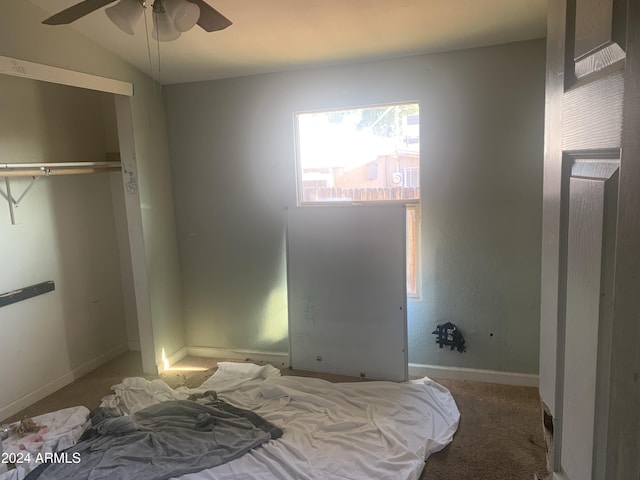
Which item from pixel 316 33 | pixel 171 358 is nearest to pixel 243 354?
pixel 171 358

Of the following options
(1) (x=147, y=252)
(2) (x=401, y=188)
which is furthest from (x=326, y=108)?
(1) (x=147, y=252)

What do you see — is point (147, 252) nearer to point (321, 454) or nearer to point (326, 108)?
point (326, 108)

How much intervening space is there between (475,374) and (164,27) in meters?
2.83

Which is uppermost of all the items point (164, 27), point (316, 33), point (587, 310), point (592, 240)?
point (316, 33)

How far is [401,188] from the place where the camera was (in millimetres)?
3258

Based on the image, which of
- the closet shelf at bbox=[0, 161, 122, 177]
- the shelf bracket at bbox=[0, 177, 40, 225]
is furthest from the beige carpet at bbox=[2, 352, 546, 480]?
the closet shelf at bbox=[0, 161, 122, 177]

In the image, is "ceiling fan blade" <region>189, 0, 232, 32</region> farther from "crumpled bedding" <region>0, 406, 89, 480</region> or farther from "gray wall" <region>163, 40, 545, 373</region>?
"crumpled bedding" <region>0, 406, 89, 480</region>

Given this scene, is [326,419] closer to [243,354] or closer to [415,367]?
[415,367]

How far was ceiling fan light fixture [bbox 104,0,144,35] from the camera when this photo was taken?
1794mm

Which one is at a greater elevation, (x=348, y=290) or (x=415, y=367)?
(x=348, y=290)

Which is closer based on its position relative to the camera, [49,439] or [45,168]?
[49,439]

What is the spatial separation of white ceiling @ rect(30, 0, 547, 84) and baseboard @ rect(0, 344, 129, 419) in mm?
2277

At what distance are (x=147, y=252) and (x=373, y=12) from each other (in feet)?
7.33

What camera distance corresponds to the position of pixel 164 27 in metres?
1.86
